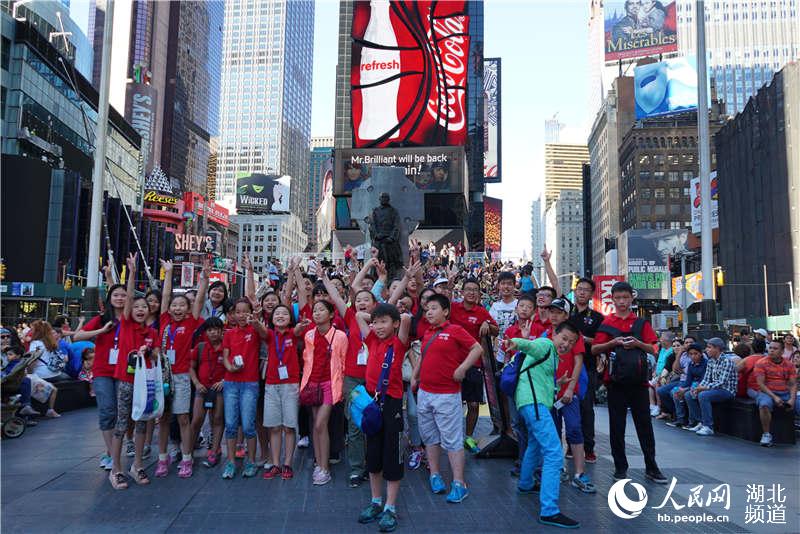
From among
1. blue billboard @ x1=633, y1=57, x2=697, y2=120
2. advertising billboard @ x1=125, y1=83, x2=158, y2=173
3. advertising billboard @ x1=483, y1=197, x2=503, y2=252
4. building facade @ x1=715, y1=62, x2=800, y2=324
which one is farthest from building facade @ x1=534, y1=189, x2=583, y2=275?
building facade @ x1=715, y1=62, x2=800, y2=324

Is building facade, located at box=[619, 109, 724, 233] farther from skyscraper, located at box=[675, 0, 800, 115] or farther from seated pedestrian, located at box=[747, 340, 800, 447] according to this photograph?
seated pedestrian, located at box=[747, 340, 800, 447]

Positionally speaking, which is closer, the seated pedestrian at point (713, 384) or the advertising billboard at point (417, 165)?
the seated pedestrian at point (713, 384)

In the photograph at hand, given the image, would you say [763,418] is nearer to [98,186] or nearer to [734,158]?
[98,186]

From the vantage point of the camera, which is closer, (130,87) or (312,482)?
(312,482)

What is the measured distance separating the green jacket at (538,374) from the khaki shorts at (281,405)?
89.6 inches

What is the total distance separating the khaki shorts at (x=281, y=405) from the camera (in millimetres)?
6078

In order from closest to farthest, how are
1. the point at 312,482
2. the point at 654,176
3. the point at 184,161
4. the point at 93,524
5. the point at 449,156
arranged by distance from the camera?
the point at 93,524 → the point at 312,482 → the point at 449,156 → the point at 654,176 → the point at 184,161

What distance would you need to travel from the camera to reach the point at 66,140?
52.3 m

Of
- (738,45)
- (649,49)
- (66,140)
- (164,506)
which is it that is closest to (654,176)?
(649,49)

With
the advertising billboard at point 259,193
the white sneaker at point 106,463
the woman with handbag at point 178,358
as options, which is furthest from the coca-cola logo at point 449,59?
the advertising billboard at point 259,193

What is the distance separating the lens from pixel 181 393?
249 inches

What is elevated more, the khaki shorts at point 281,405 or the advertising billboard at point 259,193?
the advertising billboard at point 259,193

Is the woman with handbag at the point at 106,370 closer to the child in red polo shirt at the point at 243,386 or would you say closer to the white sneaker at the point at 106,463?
the white sneaker at the point at 106,463

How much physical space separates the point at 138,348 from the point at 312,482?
7.23 ft
